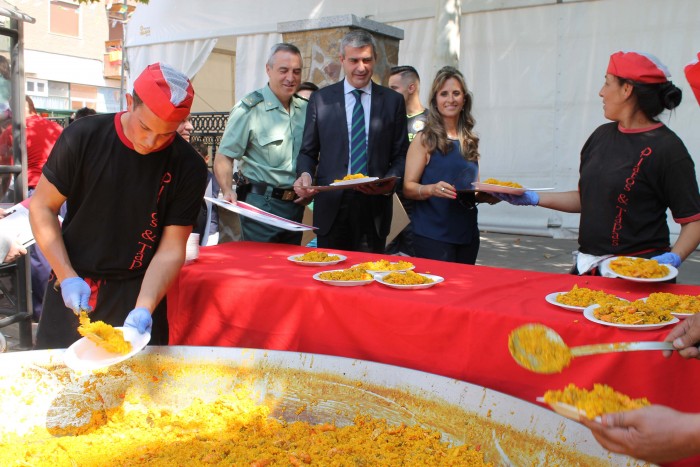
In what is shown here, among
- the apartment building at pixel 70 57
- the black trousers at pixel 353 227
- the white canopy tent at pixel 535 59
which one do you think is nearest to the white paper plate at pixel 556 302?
the black trousers at pixel 353 227

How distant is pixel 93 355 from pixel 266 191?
2.16 meters

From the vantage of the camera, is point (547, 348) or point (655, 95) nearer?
point (547, 348)

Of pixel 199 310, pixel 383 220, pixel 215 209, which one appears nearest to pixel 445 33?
pixel 215 209

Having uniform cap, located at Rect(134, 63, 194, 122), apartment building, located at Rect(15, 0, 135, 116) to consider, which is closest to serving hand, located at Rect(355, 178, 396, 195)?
uniform cap, located at Rect(134, 63, 194, 122)

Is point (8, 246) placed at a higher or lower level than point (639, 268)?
lower

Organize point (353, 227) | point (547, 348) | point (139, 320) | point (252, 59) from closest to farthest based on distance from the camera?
point (547, 348) → point (139, 320) → point (353, 227) → point (252, 59)

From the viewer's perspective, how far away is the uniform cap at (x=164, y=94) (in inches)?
73.9

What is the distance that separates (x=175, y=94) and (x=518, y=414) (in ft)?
4.23

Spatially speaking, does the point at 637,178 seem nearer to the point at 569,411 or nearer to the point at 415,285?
the point at 415,285

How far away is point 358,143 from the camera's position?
3.59 meters

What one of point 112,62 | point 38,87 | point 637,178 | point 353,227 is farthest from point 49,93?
point 637,178

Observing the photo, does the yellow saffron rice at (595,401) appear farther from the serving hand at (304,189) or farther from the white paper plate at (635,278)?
the serving hand at (304,189)

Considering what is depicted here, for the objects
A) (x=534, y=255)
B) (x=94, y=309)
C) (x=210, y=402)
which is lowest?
(x=534, y=255)

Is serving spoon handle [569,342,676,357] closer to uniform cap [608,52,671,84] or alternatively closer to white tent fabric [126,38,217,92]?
uniform cap [608,52,671,84]
